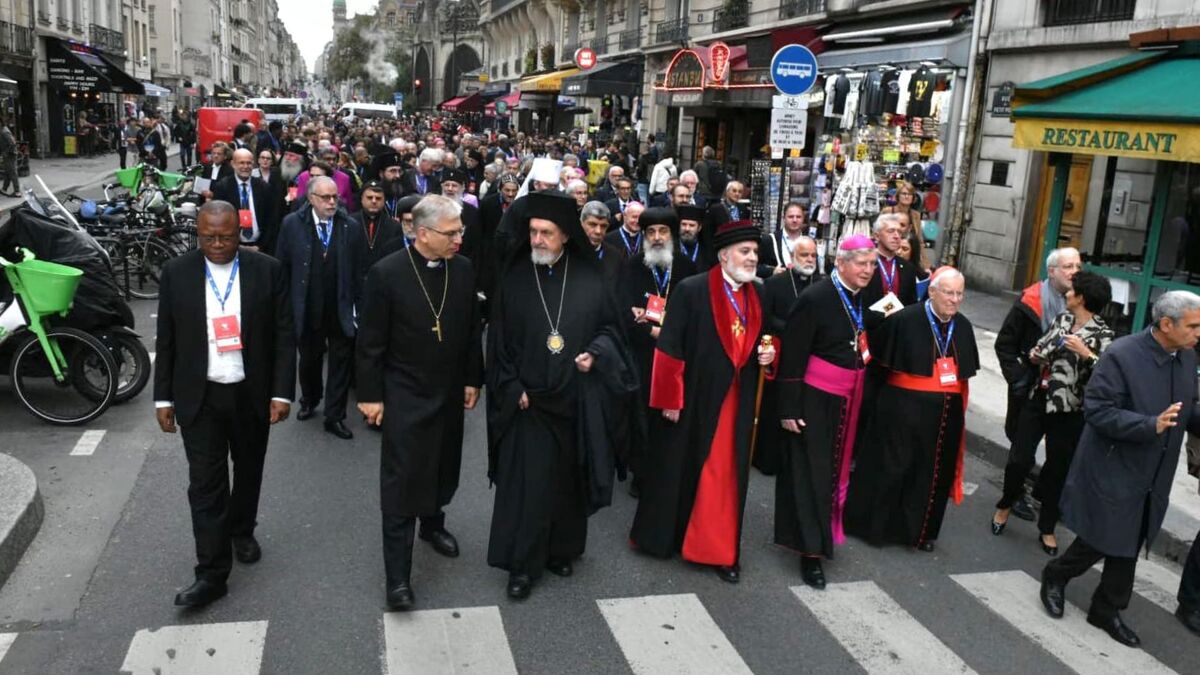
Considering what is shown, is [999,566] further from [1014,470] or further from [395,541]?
[395,541]

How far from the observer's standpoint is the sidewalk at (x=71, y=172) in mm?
23938

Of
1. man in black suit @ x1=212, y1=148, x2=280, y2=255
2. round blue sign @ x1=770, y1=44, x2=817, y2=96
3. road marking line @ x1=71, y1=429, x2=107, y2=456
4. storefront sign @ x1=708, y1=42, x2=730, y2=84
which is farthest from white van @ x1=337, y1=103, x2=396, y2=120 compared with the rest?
road marking line @ x1=71, y1=429, x2=107, y2=456

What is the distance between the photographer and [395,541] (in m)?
4.71

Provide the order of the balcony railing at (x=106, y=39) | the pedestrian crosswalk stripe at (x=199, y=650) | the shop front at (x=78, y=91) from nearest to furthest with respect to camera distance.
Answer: the pedestrian crosswalk stripe at (x=199, y=650) < the shop front at (x=78, y=91) < the balcony railing at (x=106, y=39)

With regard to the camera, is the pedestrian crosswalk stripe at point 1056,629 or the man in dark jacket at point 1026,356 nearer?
the pedestrian crosswalk stripe at point 1056,629

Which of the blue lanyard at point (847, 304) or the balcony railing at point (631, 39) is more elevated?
the balcony railing at point (631, 39)

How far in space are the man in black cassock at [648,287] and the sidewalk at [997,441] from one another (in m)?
2.57

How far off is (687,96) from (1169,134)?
49.2 feet

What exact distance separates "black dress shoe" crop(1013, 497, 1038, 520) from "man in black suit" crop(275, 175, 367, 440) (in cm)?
468

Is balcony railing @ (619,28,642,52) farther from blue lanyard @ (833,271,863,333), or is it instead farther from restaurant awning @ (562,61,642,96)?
blue lanyard @ (833,271,863,333)

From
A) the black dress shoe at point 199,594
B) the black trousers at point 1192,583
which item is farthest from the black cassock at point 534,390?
the black trousers at point 1192,583

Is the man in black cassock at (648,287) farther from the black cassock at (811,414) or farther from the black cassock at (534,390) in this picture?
the black cassock at (534,390)

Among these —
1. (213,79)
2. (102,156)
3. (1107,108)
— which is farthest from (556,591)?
(213,79)

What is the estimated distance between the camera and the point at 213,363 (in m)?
4.61
